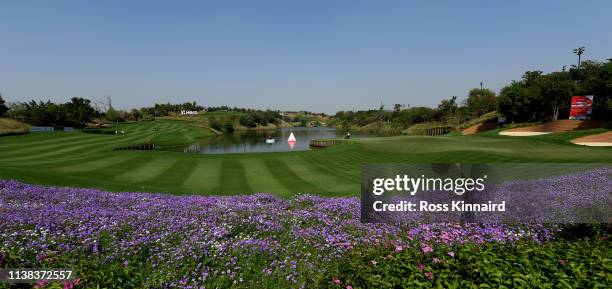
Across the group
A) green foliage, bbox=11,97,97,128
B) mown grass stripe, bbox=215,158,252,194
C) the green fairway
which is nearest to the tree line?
the green fairway

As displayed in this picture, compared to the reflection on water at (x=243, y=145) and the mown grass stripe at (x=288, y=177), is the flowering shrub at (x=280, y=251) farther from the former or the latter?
the reflection on water at (x=243, y=145)

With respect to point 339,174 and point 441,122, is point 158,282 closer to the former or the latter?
point 339,174

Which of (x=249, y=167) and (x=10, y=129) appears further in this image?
(x=10, y=129)

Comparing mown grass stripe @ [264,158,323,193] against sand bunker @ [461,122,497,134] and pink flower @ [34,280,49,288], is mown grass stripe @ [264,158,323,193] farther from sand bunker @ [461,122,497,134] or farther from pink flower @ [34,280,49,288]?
sand bunker @ [461,122,497,134]

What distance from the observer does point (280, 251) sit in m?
6.74

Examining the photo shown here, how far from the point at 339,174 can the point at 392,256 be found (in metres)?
17.3

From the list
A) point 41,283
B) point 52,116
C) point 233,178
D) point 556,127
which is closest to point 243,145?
point 233,178

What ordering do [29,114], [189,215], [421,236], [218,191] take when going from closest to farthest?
[421,236]
[189,215]
[218,191]
[29,114]

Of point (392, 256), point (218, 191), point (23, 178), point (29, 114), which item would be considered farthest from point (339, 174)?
point (29, 114)

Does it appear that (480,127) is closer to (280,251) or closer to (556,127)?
(556,127)

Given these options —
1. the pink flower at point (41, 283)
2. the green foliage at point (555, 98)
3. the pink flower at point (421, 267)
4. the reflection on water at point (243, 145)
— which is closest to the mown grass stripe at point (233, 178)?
the pink flower at point (41, 283)

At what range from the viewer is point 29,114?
10825cm

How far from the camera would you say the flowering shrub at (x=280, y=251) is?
16.3 ft

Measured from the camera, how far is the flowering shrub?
497cm
